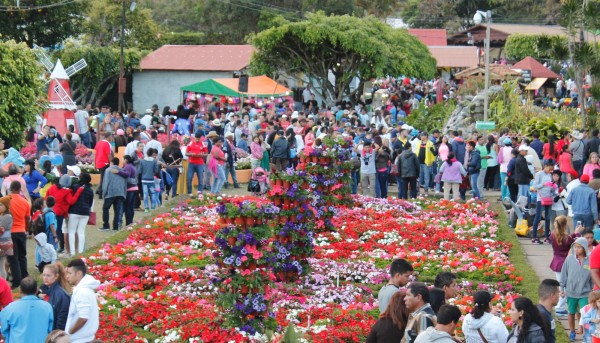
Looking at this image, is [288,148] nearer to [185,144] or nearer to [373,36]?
[185,144]

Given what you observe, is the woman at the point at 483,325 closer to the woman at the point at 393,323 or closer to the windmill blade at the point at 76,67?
the woman at the point at 393,323

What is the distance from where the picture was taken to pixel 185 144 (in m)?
26.9

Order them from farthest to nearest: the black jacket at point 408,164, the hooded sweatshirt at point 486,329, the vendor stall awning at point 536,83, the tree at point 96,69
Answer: the vendor stall awning at point 536,83 → the tree at point 96,69 → the black jacket at point 408,164 → the hooded sweatshirt at point 486,329

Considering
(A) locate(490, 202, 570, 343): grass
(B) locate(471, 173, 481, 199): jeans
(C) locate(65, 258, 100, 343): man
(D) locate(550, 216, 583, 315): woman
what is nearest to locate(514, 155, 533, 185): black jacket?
(A) locate(490, 202, 570, 343): grass

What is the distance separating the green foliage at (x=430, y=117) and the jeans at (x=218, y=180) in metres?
11.8

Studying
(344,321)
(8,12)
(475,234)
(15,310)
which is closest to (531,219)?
(475,234)

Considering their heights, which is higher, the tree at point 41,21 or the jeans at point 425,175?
the tree at point 41,21

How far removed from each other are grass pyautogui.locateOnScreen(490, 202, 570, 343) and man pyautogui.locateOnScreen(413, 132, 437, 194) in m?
2.53

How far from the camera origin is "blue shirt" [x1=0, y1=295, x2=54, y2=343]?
10.9 meters

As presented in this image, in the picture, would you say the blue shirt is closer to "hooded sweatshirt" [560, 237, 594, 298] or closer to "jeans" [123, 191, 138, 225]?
"hooded sweatshirt" [560, 237, 594, 298]

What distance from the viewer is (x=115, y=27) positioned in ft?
188

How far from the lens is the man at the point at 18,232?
16.2 metres

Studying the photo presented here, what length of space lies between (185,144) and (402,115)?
13454 mm

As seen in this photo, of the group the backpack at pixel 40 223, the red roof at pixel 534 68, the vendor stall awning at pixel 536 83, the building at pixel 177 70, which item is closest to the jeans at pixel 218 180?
the backpack at pixel 40 223
